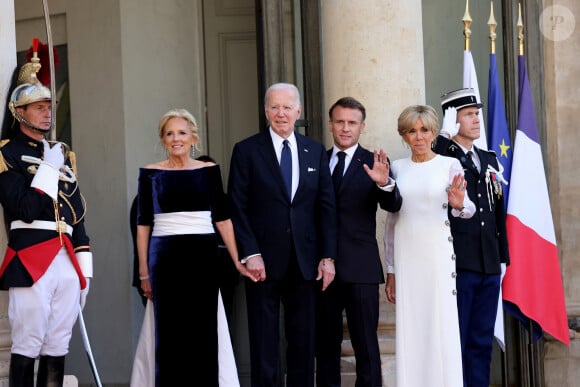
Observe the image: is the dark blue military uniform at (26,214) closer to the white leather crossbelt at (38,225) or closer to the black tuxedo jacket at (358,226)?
the white leather crossbelt at (38,225)

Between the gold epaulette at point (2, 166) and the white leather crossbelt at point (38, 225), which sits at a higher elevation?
the gold epaulette at point (2, 166)

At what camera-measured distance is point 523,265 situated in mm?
8398

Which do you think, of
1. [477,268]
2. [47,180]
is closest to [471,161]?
[477,268]

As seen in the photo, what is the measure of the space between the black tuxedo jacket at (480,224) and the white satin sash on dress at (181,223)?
1.46m

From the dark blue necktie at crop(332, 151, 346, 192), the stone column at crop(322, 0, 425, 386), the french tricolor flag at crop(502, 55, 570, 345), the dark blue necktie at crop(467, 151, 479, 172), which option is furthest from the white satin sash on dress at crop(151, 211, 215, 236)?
the french tricolor flag at crop(502, 55, 570, 345)

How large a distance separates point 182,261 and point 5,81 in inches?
52.8

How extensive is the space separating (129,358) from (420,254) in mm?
2936

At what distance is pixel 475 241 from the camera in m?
7.59

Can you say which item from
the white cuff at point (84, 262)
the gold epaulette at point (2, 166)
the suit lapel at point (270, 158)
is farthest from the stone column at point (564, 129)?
the gold epaulette at point (2, 166)

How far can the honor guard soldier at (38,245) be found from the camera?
22.0ft

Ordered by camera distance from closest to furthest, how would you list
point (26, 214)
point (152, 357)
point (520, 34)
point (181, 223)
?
point (26, 214) < point (181, 223) < point (152, 357) < point (520, 34)

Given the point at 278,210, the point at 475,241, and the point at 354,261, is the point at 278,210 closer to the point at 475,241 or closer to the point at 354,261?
the point at 354,261

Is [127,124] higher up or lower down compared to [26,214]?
higher up

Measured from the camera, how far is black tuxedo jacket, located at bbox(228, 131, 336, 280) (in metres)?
7.10
